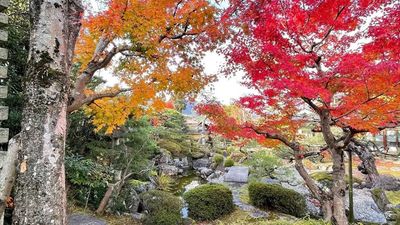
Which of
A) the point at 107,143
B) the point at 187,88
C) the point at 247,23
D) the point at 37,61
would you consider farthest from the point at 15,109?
the point at 247,23

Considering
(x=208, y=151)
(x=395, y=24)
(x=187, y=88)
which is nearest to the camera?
(x=395, y=24)

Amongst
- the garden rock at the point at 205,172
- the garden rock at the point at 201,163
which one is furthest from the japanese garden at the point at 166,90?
the garden rock at the point at 201,163

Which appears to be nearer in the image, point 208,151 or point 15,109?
point 15,109

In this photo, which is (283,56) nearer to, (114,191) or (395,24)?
(395,24)

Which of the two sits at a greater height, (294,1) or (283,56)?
(294,1)

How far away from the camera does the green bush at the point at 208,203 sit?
336 inches

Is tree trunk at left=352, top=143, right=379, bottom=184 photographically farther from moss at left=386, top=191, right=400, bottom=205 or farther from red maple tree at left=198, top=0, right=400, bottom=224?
red maple tree at left=198, top=0, right=400, bottom=224

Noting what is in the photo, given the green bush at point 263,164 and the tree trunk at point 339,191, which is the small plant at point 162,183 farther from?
the tree trunk at point 339,191

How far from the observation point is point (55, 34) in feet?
9.07

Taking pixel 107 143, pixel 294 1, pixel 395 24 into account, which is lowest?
pixel 107 143

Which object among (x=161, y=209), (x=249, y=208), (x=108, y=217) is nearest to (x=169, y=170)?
(x=249, y=208)

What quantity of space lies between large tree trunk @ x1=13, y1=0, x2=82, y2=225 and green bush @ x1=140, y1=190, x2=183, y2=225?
15.6 ft

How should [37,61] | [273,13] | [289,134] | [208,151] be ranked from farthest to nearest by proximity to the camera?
1. [208,151]
2. [289,134]
3. [273,13]
4. [37,61]

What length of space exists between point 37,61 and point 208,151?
57.7ft
